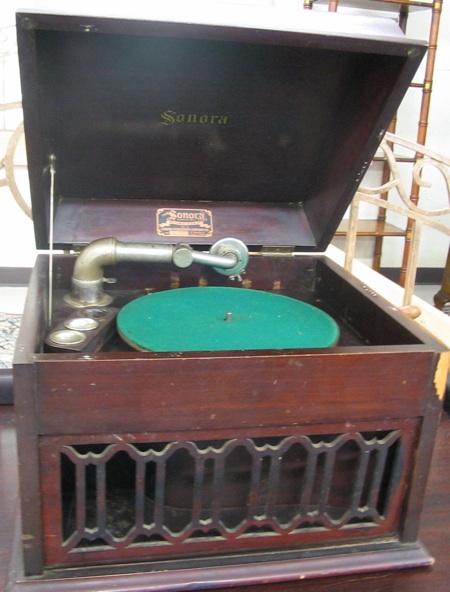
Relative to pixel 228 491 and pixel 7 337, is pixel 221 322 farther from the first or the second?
pixel 7 337

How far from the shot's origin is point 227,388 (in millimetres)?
808

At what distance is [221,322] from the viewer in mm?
1121

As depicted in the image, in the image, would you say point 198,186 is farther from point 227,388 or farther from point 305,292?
point 227,388

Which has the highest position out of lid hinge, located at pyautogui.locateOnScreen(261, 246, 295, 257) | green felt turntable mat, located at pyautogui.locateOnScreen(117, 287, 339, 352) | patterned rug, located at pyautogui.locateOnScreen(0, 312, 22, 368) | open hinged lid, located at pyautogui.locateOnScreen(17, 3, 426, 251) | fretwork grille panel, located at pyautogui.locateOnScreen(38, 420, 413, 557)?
open hinged lid, located at pyautogui.locateOnScreen(17, 3, 426, 251)

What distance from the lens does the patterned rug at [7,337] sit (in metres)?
1.46

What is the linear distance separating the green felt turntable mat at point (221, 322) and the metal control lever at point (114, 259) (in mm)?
85

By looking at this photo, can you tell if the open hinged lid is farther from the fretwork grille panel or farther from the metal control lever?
the fretwork grille panel

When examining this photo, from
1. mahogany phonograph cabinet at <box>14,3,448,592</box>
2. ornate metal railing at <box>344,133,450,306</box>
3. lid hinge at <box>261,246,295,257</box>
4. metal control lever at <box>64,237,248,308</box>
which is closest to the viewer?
mahogany phonograph cabinet at <box>14,3,448,592</box>

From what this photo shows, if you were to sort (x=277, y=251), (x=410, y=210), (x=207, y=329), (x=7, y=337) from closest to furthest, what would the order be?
(x=207, y=329) < (x=277, y=251) < (x=7, y=337) < (x=410, y=210)

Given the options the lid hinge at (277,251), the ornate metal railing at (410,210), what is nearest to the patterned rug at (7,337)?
the lid hinge at (277,251)

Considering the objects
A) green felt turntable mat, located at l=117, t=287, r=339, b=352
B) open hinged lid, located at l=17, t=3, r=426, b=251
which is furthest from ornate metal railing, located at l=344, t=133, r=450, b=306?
green felt turntable mat, located at l=117, t=287, r=339, b=352

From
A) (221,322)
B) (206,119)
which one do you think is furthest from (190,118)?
(221,322)

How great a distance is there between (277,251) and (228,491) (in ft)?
2.04

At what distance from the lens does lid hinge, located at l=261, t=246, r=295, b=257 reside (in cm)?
139
